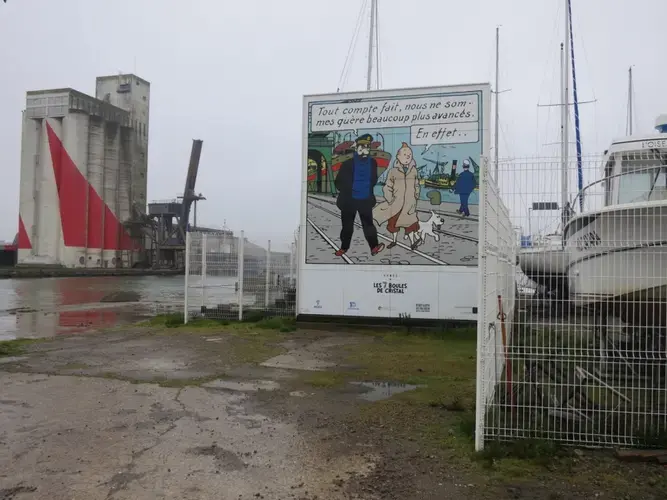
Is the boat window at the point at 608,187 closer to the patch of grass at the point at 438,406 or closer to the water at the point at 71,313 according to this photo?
the patch of grass at the point at 438,406

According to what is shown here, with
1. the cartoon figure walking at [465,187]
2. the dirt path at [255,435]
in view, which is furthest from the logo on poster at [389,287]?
the dirt path at [255,435]

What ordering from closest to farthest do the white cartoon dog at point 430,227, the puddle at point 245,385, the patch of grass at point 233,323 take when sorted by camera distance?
the puddle at point 245,385 → the white cartoon dog at point 430,227 → the patch of grass at point 233,323

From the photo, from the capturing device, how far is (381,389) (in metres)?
7.13

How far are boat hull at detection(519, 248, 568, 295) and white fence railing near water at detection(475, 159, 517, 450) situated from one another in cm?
41

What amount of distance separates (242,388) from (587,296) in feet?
14.3

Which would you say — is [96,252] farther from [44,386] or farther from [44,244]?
[44,386]

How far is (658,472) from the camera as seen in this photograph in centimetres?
409

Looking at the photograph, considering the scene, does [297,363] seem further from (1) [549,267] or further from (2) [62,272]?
(2) [62,272]

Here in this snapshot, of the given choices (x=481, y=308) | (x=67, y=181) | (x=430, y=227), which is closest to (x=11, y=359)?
(x=481, y=308)

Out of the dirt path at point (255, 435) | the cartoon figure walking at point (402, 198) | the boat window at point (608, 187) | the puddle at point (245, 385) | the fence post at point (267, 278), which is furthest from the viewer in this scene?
the fence post at point (267, 278)

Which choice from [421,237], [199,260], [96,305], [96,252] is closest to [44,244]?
[96,252]

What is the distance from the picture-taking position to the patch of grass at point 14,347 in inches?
373

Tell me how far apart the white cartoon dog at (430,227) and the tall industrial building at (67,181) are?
2359 inches

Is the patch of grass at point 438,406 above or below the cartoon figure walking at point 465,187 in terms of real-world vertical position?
below
